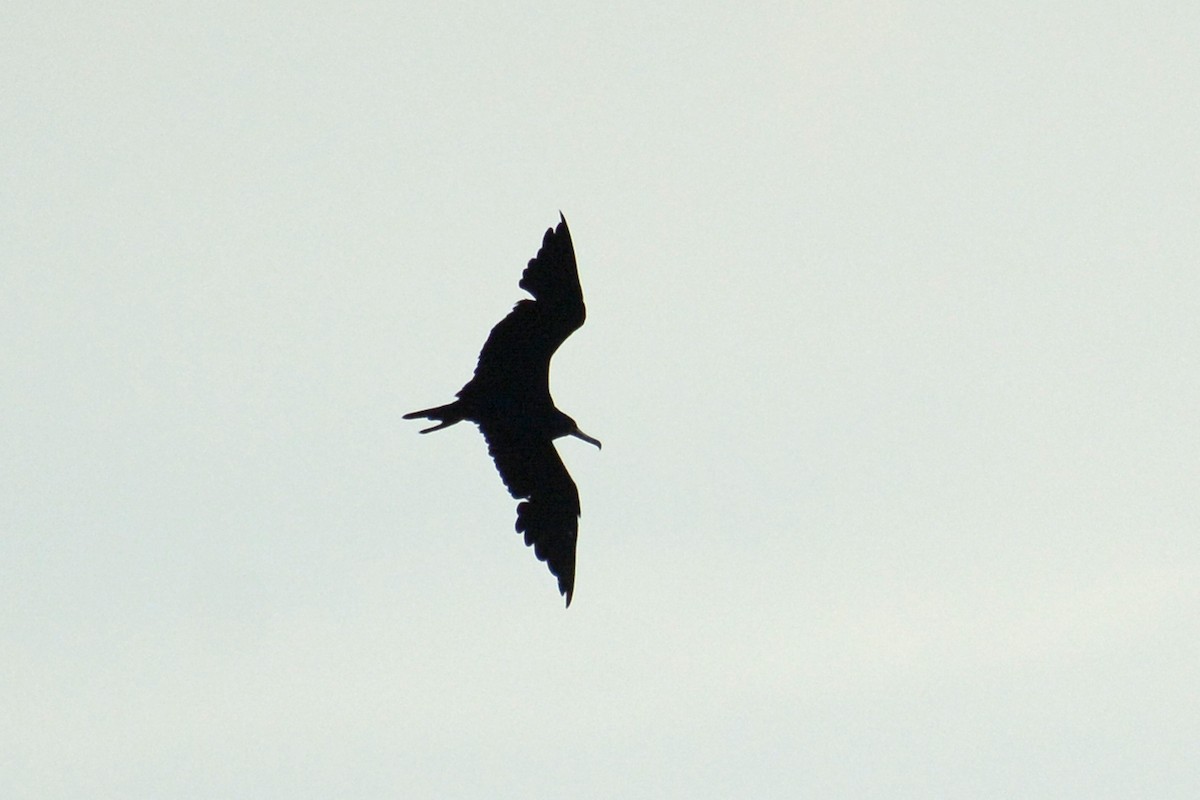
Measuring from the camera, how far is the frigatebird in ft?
52.5

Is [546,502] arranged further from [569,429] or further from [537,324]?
[537,324]

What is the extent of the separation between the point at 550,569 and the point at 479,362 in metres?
2.21

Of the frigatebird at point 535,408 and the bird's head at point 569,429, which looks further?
the bird's head at point 569,429

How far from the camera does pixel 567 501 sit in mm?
17250

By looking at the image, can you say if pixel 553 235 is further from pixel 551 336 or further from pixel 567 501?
pixel 567 501

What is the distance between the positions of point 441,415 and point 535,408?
900 millimetres

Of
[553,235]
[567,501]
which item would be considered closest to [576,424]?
[567,501]

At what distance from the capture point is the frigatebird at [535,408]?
52.5 ft

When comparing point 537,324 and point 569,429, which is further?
point 569,429

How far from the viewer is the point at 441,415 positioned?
16.4 meters

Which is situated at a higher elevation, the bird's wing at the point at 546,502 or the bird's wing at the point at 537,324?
the bird's wing at the point at 537,324

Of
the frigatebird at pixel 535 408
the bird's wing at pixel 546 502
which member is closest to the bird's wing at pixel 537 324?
the frigatebird at pixel 535 408

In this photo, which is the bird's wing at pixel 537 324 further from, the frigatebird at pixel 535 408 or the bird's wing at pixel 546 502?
the bird's wing at pixel 546 502

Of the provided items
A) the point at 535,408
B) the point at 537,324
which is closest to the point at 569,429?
the point at 535,408
